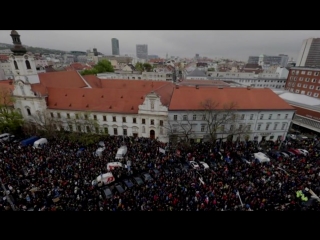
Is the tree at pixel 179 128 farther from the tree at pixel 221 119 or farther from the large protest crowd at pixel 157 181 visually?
the large protest crowd at pixel 157 181

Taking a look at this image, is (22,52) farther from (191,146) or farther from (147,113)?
(191,146)

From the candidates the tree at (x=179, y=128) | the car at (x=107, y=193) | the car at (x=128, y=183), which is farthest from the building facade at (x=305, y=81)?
the car at (x=107, y=193)

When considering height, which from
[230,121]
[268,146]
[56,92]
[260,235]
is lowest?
[268,146]

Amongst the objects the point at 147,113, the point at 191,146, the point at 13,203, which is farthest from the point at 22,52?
the point at 191,146

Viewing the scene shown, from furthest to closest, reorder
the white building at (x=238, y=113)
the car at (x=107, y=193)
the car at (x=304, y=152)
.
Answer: the white building at (x=238, y=113) < the car at (x=304, y=152) < the car at (x=107, y=193)

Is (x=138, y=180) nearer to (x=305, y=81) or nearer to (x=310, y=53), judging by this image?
(x=305, y=81)
